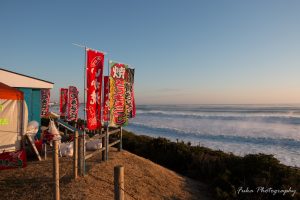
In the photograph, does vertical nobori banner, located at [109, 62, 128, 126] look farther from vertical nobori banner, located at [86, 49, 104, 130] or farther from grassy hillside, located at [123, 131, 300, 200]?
grassy hillside, located at [123, 131, 300, 200]

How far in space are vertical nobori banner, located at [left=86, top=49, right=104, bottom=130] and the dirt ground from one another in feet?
4.64

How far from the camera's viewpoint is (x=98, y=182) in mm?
6180

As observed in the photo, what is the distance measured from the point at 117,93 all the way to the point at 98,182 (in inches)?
112

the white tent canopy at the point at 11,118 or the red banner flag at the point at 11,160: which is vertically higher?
the white tent canopy at the point at 11,118

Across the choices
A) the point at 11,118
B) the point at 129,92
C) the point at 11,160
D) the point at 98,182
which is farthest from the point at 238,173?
the point at 11,118

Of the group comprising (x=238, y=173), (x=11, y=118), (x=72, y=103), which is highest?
(x=72, y=103)

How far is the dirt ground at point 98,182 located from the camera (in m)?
5.48

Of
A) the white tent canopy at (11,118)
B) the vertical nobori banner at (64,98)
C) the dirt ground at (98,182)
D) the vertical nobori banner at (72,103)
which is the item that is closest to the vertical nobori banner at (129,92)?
the dirt ground at (98,182)

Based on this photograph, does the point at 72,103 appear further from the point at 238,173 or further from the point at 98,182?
the point at 238,173

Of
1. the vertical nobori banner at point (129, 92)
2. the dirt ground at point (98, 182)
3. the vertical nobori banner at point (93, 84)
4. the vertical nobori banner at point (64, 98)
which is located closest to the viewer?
the dirt ground at point (98, 182)

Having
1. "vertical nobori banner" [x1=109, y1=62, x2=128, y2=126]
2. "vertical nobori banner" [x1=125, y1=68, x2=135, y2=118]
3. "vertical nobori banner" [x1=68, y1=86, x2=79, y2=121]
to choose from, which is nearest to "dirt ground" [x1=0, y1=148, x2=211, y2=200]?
"vertical nobori banner" [x1=109, y1=62, x2=128, y2=126]

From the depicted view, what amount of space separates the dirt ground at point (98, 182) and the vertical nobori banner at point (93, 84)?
1413 mm

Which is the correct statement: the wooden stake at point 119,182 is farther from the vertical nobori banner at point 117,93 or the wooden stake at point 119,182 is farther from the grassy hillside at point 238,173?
the grassy hillside at point 238,173

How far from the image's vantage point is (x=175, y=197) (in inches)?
261
